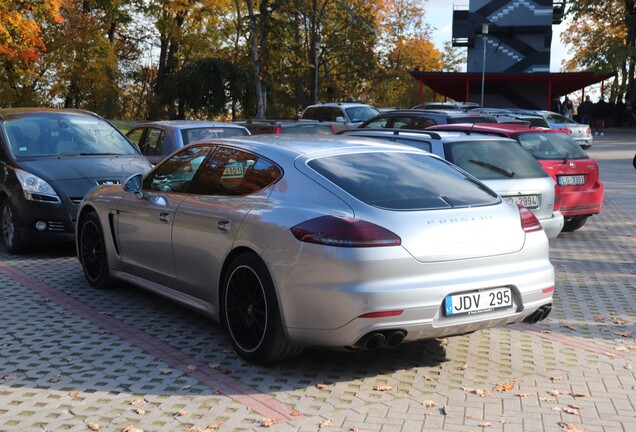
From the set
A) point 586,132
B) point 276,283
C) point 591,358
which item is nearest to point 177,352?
point 276,283

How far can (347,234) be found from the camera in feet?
17.3

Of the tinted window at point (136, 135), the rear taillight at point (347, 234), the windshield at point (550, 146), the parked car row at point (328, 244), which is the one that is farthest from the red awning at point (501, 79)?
the rear taillight at point (347, 234)

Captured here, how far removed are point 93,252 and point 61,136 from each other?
339 cm

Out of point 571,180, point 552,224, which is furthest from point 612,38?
point 552,224

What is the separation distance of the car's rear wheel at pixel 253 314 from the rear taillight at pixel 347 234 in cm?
47

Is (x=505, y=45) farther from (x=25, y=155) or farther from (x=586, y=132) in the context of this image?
(x=25, y=155)

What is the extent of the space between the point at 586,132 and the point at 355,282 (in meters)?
30.4

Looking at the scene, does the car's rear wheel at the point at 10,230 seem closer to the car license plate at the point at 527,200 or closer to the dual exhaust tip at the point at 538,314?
the car license plate at the point at 527,200

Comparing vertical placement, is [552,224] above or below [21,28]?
below

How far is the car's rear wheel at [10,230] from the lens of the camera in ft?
33.6

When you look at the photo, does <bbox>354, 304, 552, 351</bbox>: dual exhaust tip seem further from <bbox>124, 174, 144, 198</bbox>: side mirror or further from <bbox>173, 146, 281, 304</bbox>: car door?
<bbox>124, 174, 144, 198</bbox>: side mirror

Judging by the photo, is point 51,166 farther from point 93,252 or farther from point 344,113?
point 344,113

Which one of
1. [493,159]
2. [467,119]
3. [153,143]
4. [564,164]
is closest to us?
[493,159]

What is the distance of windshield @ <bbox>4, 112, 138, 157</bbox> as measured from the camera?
1101cm
